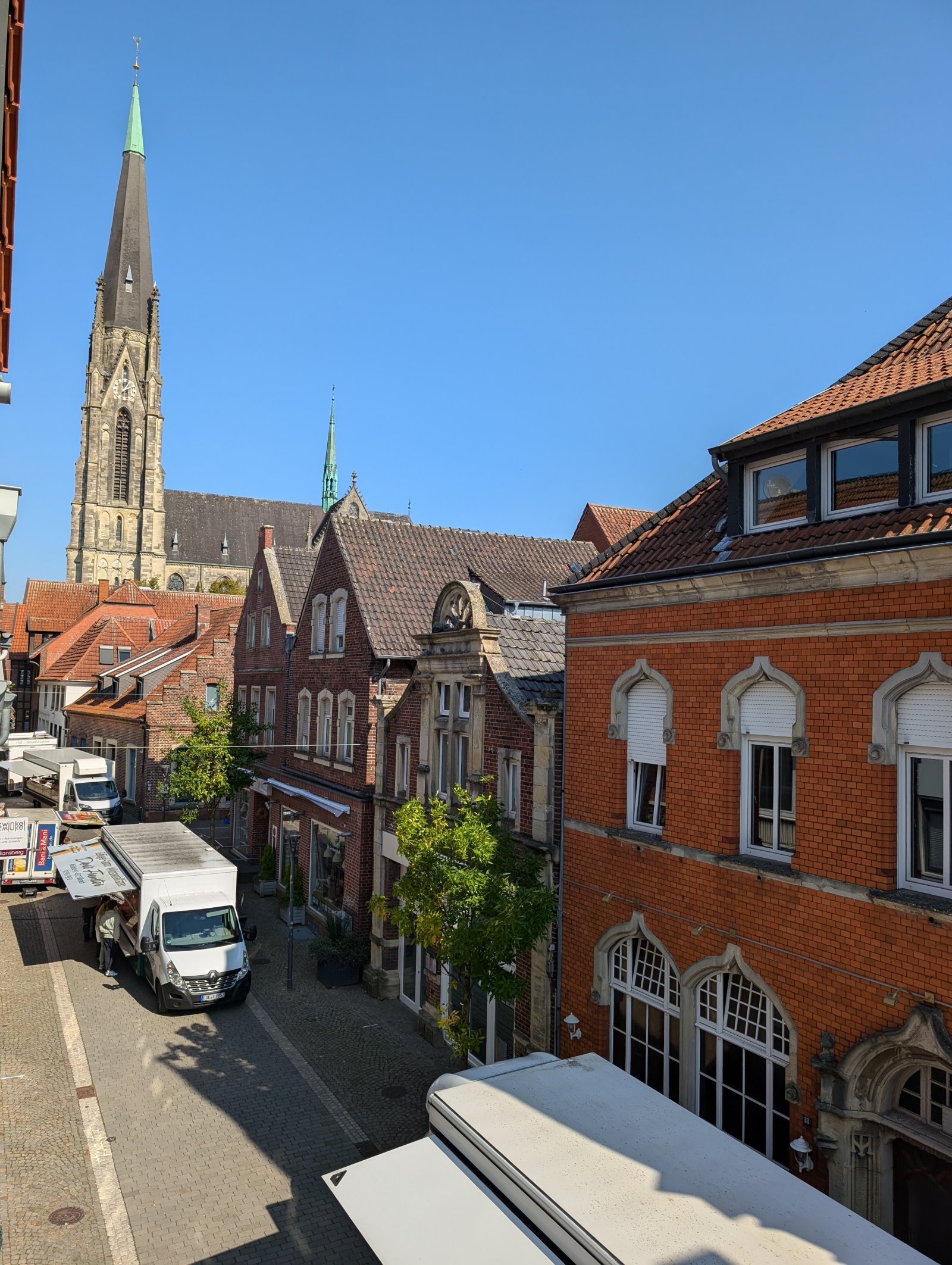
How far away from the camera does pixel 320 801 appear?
22812 millimetres

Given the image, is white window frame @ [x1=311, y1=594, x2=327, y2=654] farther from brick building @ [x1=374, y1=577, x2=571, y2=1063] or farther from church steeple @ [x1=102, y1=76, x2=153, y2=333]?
church steeple @ [x1=102, y1=76, x2=153, y2=333]

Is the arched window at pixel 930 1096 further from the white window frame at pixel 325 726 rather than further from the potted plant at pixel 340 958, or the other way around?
the white window frame at pixel 325 726

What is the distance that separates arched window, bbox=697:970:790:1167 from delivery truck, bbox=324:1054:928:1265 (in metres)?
0.85

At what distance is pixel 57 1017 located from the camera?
17.4 m

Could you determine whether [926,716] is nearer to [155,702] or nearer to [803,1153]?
[803,1153]

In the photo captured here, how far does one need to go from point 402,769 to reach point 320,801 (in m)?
4.80

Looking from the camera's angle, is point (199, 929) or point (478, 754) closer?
point (478, 754)

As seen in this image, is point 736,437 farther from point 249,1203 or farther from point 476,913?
point 249,1203

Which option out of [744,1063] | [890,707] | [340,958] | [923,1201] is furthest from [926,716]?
[340,958]

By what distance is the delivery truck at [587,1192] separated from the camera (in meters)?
6.50

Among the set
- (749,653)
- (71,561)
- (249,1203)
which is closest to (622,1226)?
(749,653)

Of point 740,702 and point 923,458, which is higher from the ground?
point 923,458

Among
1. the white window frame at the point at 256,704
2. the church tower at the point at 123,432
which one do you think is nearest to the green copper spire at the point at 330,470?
the church tower at the point at 123,432

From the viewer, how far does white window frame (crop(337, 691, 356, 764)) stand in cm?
2159
